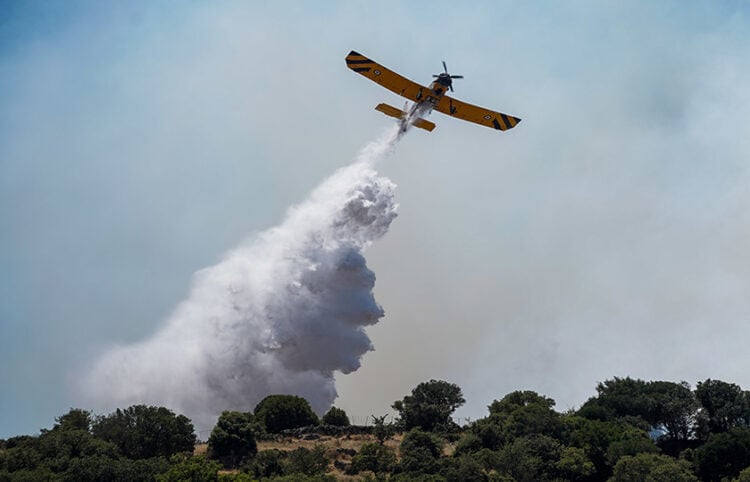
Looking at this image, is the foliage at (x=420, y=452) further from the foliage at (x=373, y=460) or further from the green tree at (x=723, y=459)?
the green tree at (x=723, y=459)

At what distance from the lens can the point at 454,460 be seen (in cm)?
6228

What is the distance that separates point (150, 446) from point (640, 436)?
152 feet

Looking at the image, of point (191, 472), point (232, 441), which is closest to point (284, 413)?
point (232, 441)

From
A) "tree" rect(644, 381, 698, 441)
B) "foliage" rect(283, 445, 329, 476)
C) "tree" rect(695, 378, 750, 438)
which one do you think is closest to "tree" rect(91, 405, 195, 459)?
"foliage" rect(283, 445, 329, 476)

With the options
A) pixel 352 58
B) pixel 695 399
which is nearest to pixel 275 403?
pixel 352 58

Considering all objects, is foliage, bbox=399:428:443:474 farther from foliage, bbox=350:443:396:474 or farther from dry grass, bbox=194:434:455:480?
dry grass, bbox=194:434:455:480

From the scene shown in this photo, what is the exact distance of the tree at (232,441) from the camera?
2625 inches

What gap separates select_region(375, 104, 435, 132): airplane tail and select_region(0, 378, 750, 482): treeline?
28.7m

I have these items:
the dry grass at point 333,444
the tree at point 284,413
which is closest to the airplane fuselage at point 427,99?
the dry grass at point 333,444

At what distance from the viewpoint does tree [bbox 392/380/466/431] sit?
265ft

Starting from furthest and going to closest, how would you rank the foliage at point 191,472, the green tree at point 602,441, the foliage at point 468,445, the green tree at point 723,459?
the foliage at point 468,445 < the green tree at point 602,441 < the green tree at point 723,459 < the foliage at point 191,472

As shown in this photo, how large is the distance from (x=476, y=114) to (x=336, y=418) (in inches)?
1437

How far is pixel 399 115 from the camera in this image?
7056cm

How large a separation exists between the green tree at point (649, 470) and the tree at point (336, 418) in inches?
1234
